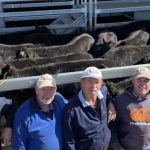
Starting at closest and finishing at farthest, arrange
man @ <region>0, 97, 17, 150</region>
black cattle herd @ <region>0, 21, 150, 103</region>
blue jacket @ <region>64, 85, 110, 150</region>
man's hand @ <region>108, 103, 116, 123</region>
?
blue jacket @ <region>64, 85, 110, 150</region>, man @ <region>0, 97, 17, 150</region>, man's hand @ <region>108, 103, 116, 123</region>, black cattle herd @ <region>0, 21, 150, 103</region>

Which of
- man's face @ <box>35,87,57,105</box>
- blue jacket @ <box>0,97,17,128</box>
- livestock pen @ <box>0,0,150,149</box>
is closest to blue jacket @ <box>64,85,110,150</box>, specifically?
man's face @ <box>35,87,57,105</box>

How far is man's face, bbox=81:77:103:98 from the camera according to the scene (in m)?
4.70

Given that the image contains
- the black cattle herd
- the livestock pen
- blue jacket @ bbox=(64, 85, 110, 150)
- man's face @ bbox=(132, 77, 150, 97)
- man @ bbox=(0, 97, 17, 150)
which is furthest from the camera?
the livestock pen

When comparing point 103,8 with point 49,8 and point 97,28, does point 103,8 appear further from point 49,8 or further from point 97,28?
point 49,8

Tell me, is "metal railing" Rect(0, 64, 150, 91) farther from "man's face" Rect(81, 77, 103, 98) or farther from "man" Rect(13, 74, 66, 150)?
"man's face" Rect(81, 77, 103, 98)

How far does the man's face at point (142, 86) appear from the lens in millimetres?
4910

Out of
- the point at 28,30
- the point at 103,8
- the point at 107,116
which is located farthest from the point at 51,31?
the point at 107,116

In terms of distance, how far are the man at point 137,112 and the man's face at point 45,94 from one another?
2.98 ft

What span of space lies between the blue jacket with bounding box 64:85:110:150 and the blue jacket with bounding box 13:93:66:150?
104mm

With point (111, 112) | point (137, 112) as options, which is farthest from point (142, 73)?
point (111, 112)

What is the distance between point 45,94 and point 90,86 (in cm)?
52

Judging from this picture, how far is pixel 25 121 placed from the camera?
4.55 meters

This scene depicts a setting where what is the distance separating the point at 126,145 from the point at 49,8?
6501 mm

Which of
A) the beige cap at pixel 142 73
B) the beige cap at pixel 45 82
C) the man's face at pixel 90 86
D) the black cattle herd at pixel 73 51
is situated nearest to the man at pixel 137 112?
the beige cap at pixel 142 73
